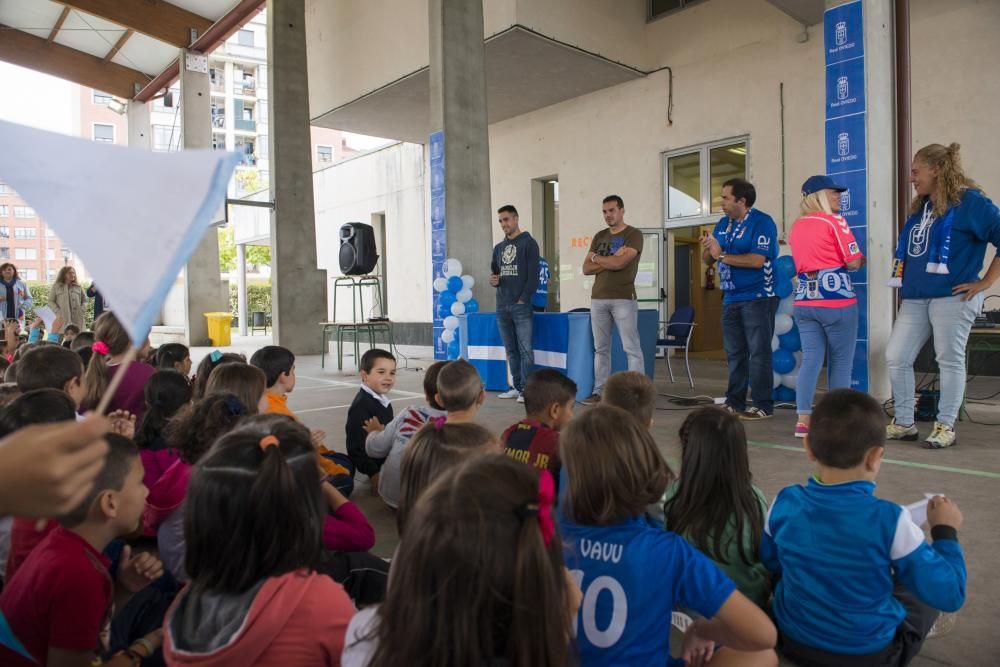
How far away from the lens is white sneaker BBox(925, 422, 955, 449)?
10.8 ft

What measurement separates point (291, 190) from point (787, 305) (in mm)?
8542

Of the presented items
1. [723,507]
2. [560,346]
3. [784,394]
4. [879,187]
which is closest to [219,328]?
[560,346]

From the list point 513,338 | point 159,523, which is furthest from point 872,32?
point 159,523

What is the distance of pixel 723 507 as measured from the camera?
4.90 feet

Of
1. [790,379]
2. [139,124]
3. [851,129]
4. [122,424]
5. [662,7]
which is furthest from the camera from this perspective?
[139,124]

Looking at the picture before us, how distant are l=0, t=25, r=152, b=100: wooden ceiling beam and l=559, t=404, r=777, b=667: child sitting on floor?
16834 millimetres

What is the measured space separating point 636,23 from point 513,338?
594 centimetres

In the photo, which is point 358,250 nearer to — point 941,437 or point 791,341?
point 791,341

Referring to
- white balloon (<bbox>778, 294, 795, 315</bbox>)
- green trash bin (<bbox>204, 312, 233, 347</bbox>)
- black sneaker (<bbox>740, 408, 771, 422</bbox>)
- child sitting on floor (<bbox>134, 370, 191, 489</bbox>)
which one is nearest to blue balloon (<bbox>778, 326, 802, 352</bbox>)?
white balloon (<bbox>778, 294, 795, 315</bbox>)

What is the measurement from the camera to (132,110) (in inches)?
636

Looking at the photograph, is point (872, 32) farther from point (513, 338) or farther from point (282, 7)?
point (282, 7)

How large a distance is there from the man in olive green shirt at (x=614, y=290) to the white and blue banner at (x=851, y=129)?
1.48 meters

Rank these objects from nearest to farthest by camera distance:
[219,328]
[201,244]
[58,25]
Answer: [58,25], [219,328], [201,244]

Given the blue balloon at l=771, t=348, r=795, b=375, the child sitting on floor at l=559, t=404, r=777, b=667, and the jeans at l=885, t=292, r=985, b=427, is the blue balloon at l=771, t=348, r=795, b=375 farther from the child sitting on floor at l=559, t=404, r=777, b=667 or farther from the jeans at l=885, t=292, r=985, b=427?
the child sitting on floor at l=559, t=404, r=777, b=667
